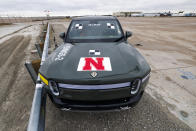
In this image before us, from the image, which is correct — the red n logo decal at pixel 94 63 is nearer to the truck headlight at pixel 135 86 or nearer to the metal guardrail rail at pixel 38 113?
the truck headlight at pixel 135 86

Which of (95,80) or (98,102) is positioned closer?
(95,80)

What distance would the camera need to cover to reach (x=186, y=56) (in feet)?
14.7

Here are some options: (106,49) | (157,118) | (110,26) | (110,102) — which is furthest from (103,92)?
(110,26)

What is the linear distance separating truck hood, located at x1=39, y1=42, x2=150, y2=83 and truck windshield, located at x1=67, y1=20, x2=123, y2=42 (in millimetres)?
532

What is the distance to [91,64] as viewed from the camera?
1.57 meters

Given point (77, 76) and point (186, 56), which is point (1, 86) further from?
point (186, 56)

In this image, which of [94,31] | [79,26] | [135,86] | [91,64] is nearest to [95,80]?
[91,64]

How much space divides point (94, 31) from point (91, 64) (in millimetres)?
1409

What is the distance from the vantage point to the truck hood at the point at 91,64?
1.38 m

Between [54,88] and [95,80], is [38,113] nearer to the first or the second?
[54,88]

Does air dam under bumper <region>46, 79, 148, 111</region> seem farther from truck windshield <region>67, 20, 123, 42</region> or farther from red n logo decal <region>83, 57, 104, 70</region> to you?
truck windshield <region>67, 20, 123, 42</region>

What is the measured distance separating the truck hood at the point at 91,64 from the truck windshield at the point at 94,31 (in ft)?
1.74

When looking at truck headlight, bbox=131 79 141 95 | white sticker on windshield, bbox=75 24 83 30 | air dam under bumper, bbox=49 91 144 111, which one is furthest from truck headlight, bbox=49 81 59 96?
white sticker on windshield, bbox=75 24 83 30

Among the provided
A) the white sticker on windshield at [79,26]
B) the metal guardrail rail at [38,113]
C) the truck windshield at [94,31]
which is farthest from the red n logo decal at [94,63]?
the white sticker on windshield at [79,26]
